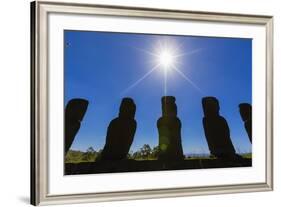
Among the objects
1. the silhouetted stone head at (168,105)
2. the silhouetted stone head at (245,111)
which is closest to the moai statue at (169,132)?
the silhouetted stone head at (168,105)

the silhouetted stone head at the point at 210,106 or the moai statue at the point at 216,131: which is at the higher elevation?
the silhouetted stone head at the point at 210,106

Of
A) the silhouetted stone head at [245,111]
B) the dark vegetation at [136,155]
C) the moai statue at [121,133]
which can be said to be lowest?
the dark vegetation at [136,155]

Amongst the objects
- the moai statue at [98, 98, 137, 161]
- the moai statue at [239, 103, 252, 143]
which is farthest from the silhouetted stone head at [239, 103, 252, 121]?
the moai statue at [98, 98, 137, 161]

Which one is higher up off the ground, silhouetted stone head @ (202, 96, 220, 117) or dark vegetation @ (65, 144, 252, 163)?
silhouetted stone head @ (202, 96, 220, 117)

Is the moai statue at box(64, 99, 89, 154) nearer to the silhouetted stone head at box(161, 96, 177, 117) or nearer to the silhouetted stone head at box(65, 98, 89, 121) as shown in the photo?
the silhouetted stone head at box(65, 98, 89, 121)

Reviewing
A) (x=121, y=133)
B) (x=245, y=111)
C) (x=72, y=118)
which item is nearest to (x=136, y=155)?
(x=121, y=133)

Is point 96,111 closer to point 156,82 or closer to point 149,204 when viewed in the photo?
point 156,82

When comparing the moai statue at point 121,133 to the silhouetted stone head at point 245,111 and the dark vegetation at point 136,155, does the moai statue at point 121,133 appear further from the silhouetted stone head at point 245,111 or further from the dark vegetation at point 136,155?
the silhouetted stone head at point 245,111

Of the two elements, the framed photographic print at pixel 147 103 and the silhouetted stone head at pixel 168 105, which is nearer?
the framed photographic print at pixel 147 103
